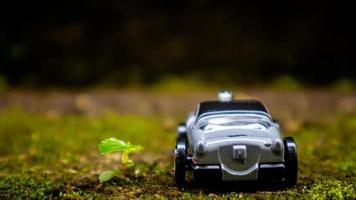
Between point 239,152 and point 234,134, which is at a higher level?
point 234,134

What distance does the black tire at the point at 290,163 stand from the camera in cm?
555

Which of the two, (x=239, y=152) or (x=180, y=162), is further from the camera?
(x=180, y=162)

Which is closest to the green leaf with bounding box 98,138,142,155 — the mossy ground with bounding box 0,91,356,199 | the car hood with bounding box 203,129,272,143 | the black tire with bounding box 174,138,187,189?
the mossy ground with bounding box 0,91,356,199

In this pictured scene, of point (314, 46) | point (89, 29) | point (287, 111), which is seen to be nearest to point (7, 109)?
point (89, 29)

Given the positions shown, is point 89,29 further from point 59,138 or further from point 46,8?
point 59,138

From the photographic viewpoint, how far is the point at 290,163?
5559mm

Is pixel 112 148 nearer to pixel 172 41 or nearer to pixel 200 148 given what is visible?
pixel 200 148

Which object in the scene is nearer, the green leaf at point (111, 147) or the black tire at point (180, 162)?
the black tire at point (180, 162)

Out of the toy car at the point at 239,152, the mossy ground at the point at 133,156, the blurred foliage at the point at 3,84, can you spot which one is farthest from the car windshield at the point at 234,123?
the blurred foliage at the point at 3,84

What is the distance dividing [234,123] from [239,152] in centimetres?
49

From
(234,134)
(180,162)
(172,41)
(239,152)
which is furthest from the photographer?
(172,41)

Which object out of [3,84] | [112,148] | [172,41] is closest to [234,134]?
[112,148]

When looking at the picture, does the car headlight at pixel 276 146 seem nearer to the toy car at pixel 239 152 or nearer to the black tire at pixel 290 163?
the toy car at pixel 239 152

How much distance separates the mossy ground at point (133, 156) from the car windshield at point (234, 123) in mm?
702
